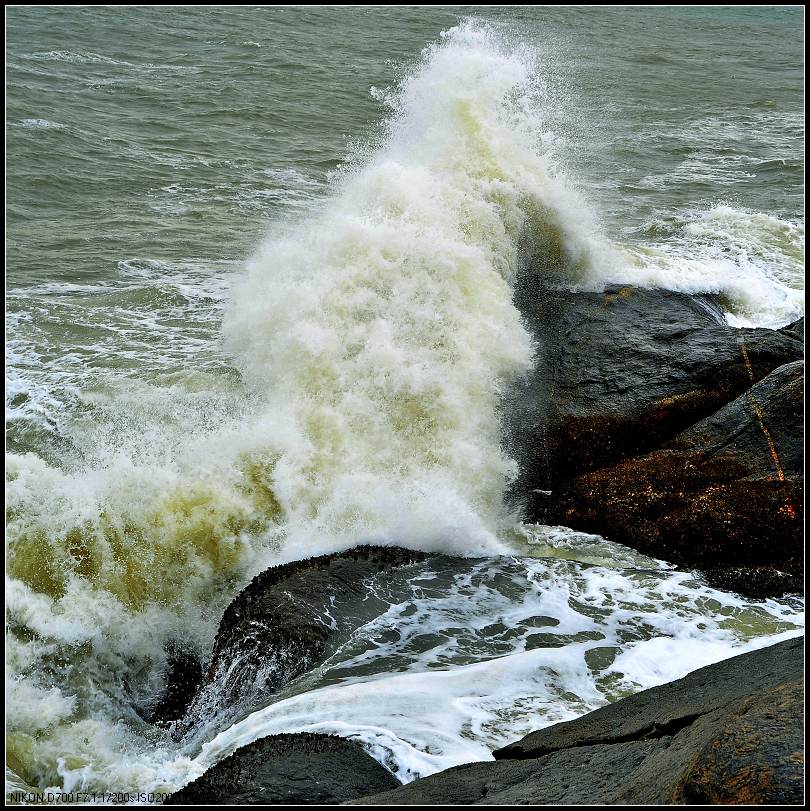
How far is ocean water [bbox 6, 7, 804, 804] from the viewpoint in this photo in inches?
193

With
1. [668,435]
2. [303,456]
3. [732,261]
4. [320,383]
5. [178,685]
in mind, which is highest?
[732,261]

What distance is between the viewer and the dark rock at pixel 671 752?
2.70m

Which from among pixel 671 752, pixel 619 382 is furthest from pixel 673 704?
pixel 619 382

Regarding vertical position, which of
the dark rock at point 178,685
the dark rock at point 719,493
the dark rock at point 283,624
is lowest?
the dark rock at point 178,685

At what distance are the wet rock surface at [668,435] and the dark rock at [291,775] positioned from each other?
302 centimetres

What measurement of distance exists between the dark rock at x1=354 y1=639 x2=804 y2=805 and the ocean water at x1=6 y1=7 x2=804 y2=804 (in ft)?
1.76

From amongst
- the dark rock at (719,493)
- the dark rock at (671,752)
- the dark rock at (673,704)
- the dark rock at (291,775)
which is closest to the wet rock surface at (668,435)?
the dark rock at (719,493)

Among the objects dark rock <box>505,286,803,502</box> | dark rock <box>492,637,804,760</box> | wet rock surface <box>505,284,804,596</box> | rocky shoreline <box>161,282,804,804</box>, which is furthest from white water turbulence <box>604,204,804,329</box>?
dark rock <box>492,637,804,760</box>

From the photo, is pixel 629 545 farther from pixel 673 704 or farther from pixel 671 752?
pixel 671 752

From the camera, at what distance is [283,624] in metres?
5.06

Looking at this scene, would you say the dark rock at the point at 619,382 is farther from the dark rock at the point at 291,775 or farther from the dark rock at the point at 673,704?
the dark rock at the point at 291,775

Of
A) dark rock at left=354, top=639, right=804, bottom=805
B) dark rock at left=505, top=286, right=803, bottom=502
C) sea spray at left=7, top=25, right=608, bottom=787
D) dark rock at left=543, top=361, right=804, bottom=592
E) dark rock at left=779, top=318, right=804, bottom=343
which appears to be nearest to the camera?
dark rock at left=354, top=639, right=804, bottom=805

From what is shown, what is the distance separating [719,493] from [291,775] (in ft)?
12.8

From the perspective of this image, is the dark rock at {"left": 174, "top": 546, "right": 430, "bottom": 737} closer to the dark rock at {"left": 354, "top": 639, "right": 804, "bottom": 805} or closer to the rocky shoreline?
the rocky shoreline
